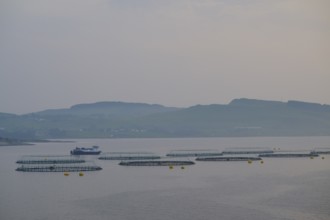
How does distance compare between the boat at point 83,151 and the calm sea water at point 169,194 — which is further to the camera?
the boat at point 83,151

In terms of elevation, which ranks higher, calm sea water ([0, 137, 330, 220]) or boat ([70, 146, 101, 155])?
boat ([70, 146, 101, 155])

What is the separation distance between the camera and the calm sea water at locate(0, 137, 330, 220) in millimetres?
49031

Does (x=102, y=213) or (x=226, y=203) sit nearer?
(x=102, y=213)

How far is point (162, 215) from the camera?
48.1 meters

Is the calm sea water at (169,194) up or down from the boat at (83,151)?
down

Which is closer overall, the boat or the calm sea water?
→ the calm sea water

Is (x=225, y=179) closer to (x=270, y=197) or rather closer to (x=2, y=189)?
(x=270, y=197)

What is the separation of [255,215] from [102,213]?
12819mm

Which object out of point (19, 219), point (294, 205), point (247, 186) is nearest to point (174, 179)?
point (247, 186)

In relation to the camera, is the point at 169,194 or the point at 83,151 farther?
the point at 83,151

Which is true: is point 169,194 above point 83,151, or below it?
below

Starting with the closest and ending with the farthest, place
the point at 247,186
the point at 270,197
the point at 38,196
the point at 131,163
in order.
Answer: the point at 270,197 < the point at 38,196 < the point at 247,186 < the point at 131,163

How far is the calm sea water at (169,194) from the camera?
49.0 m

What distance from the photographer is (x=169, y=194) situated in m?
→ 61.1
